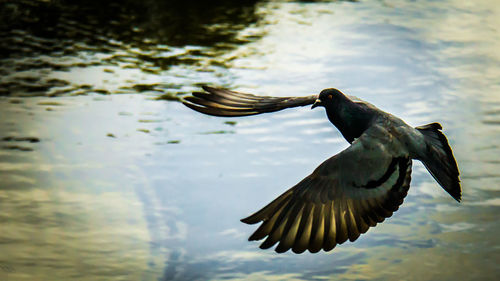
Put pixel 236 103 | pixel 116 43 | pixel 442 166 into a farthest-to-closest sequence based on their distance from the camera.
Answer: pixel 116 43
pixel 236 103
pixel 442 166

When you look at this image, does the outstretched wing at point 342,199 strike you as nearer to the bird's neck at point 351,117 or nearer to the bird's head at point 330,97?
the bird's neck at point 351,117

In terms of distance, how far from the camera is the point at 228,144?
215 inches

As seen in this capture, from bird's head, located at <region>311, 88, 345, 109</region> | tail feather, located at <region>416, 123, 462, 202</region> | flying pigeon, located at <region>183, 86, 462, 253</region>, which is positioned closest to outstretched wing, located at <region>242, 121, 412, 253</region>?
flying pigeon, located at <region>183, 86, 462, 253</region>

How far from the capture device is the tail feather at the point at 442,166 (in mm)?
3596

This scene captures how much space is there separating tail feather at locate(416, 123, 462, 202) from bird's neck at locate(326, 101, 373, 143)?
1.14ft

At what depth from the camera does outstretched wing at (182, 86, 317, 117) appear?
3.94 metres

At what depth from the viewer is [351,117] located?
3.89m

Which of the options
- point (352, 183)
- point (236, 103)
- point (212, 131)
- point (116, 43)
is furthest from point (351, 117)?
point (116, 43)

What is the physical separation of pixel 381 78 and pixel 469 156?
1.60m

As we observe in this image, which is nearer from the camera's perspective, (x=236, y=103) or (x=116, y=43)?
(x=236, y=103)

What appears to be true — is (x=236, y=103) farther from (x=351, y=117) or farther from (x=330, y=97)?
(x=351, y=117)

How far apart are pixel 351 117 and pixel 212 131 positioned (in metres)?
2.01

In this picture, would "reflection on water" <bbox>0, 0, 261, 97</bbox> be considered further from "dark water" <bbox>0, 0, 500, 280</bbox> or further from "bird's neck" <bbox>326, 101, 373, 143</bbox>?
"bird's neck" <bbox>326, 101, 373, 143</bbox>

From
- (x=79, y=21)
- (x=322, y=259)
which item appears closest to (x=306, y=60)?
(x=79, y=21)
